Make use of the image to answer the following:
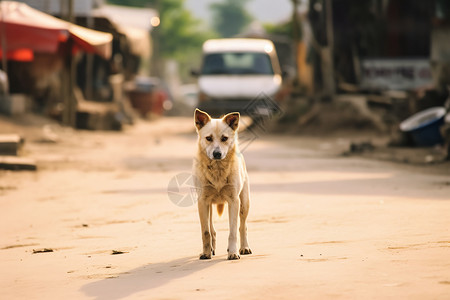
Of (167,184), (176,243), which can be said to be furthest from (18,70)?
(176,243)

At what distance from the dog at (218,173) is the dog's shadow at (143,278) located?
26cm

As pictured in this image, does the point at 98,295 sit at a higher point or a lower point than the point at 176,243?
higher

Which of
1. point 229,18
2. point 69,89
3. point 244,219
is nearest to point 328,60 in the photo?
point 69,89

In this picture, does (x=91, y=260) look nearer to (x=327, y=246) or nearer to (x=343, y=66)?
(x=327, y=246)

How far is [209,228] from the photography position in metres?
6.80

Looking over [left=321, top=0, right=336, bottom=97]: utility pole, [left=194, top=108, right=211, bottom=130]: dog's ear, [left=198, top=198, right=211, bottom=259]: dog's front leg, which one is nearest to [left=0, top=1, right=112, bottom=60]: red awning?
[left=321, top=0, right=336, bottom=97]: utility pole

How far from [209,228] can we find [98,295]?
1615 millimetres

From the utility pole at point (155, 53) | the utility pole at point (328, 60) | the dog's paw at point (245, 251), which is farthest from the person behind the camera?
the utility pole at point (155, 53)

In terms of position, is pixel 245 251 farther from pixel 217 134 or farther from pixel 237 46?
pixel 237 46

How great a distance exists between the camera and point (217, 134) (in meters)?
6.65

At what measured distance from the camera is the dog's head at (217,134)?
6566 mm

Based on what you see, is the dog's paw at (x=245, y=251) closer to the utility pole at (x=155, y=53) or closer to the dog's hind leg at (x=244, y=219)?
the dog's hind leg at (x=244, y=219)

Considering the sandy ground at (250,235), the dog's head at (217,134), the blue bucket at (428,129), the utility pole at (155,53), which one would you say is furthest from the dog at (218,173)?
the utility pole at (155,53)

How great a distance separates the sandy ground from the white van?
26.6 feet
